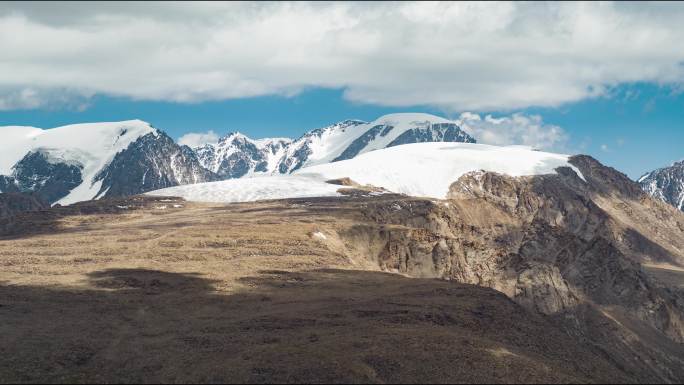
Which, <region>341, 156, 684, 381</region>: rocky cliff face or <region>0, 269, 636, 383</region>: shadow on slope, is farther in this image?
<region>341, 156, 684, 381</region>: rocky cliff face

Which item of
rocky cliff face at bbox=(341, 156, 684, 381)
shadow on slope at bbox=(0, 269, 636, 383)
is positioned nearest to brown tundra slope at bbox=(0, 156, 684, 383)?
shadow on slope at bbox=(0, 269, 636, 383)

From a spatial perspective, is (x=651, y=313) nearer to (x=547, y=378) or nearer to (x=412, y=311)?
(x=412, y=311)

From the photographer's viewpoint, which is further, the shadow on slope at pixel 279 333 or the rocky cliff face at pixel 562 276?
the rocky cliff face at pixel 562 276

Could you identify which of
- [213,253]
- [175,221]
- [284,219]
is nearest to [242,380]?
[213,253]

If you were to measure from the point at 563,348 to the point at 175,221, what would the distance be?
81.2m

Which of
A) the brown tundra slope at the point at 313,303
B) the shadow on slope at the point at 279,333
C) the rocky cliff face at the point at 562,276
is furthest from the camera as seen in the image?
the rocky cliff face at the point at 562,276

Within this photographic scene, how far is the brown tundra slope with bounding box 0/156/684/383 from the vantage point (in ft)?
153

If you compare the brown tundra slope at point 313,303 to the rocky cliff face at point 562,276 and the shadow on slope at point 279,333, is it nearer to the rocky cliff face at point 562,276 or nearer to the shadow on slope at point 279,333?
the shadow on slope at point 279,333

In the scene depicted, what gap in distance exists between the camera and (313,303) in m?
65.6

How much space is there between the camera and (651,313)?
127438 mm

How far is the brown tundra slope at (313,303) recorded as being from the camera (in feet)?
153

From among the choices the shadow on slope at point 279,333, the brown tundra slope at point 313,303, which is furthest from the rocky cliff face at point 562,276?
the shadow on slope at point 279,333

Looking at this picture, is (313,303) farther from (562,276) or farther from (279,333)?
(562,276)

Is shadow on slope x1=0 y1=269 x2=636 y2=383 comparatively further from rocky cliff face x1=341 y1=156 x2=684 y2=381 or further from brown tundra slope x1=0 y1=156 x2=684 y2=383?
rocky cliff face x1=341 y1=156 x2=684 y2=381
